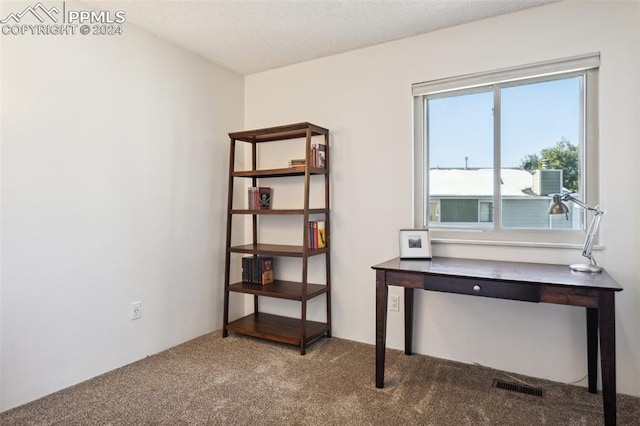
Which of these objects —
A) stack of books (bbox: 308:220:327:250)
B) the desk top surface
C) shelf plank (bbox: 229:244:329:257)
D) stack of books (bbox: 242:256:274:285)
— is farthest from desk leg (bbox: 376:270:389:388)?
stack of books (bbox: 242:256:274:285)

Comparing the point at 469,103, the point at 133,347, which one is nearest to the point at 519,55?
the point at 469,103

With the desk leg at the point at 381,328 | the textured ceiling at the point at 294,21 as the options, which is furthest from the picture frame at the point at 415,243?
the textured ceiling at the point at 294,21

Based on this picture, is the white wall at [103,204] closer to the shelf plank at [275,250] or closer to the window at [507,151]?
the shelf plank at [275,250]

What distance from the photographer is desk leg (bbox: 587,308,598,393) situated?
2062 millimetres

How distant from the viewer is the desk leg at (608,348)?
1.61m

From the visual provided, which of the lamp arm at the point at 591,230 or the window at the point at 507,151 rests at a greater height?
the window at the point at 507,151

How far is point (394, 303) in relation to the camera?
2.75 meters

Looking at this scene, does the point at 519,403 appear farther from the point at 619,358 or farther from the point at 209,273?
the point at 209,273

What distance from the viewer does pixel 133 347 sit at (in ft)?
8.27

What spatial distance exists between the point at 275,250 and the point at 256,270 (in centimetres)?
31

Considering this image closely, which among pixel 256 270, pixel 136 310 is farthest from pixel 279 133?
pixel 136 310

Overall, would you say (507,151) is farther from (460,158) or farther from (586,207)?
(586,207)

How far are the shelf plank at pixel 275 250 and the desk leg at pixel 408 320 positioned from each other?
Result: 28.3 inches

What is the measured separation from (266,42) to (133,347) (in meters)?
2.34
